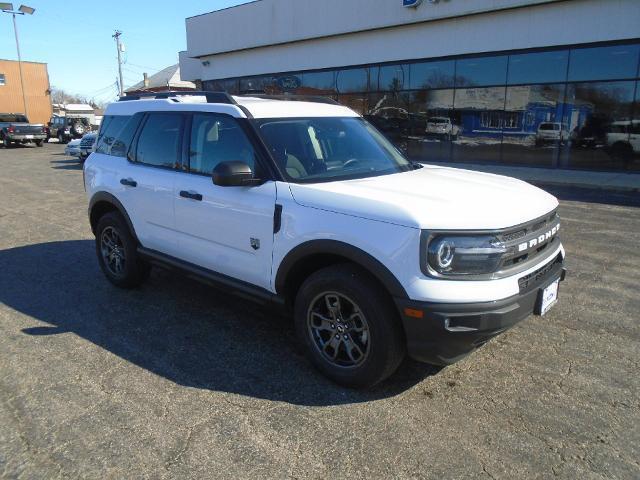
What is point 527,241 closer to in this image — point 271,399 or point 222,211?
point 271,399

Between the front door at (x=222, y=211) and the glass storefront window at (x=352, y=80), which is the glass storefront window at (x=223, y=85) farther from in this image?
the front door at (x=222, y=211)

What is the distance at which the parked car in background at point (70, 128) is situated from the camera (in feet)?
113

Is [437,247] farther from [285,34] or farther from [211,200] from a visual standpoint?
[285,34]

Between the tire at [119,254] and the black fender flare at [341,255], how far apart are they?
2128mm

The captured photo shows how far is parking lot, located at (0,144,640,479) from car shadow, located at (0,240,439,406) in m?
0.02

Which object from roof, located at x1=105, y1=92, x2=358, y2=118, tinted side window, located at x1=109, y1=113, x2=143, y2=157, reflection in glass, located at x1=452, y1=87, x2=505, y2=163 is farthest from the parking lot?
reflection in glass, located at x1=452, y1=87, x2=505, y2=163

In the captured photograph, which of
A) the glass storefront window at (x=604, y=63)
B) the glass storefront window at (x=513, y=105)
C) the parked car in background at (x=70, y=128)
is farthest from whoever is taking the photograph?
the parked car in background at (x=70, y=128)

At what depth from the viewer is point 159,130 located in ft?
15.1

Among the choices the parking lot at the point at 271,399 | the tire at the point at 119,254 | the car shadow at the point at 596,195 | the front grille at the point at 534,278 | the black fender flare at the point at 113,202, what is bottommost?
the parking lot at the point at 271,399

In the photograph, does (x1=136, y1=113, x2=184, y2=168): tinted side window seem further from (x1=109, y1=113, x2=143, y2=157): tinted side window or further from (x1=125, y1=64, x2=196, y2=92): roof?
(x1=125, y1=64, x2=196, y2=92): roof

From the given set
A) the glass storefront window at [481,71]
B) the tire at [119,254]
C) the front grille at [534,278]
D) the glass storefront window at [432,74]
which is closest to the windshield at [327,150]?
the front grille at [534,278]

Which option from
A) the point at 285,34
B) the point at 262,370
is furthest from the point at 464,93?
the point at 262,370

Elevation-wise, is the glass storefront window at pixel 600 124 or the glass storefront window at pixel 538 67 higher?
the glass storefront window at pixel 538 67

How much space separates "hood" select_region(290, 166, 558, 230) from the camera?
282 centimetres
